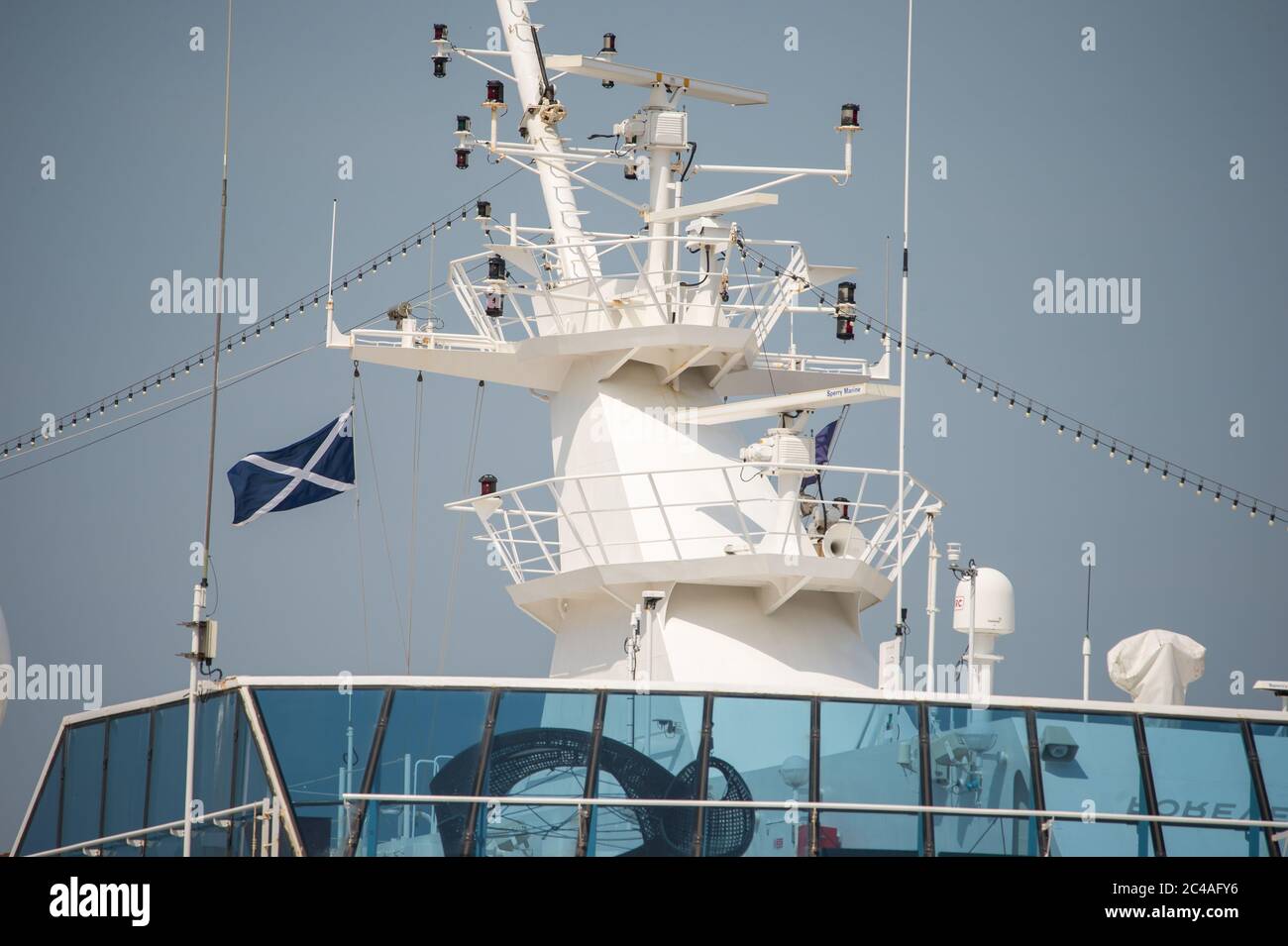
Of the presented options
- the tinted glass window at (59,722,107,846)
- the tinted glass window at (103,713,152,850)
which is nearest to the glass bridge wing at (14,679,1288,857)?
the tinted glass window at (103,713,152,850)

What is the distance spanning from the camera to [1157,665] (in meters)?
17.6

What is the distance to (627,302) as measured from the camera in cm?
2062

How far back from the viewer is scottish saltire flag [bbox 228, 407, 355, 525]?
20.8 metres

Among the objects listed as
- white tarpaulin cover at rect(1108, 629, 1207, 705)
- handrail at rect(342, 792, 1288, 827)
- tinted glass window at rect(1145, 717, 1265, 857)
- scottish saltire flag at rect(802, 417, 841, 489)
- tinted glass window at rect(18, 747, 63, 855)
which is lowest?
tinted glass window at rect(18, 747, 63, 855)

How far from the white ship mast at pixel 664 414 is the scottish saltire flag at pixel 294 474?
3.62 ft

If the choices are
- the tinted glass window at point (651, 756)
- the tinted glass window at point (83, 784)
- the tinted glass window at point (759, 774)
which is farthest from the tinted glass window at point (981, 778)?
the tinted glass window at point (83, 784)

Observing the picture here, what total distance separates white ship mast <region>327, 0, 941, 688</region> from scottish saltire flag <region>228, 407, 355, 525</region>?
1102 mm

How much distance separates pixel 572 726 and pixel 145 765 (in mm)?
3645

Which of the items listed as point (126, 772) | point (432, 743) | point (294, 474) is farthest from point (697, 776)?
point (294, 474)

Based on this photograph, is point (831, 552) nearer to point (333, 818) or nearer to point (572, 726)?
point (572, 726)

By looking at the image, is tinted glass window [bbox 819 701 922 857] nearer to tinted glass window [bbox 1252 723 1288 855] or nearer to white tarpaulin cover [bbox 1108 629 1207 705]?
tinted glass window [bbox 1252 723 1288 855]

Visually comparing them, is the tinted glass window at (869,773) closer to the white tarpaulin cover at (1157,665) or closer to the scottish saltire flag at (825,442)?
the white tarpaulin cover at (1157,665)
